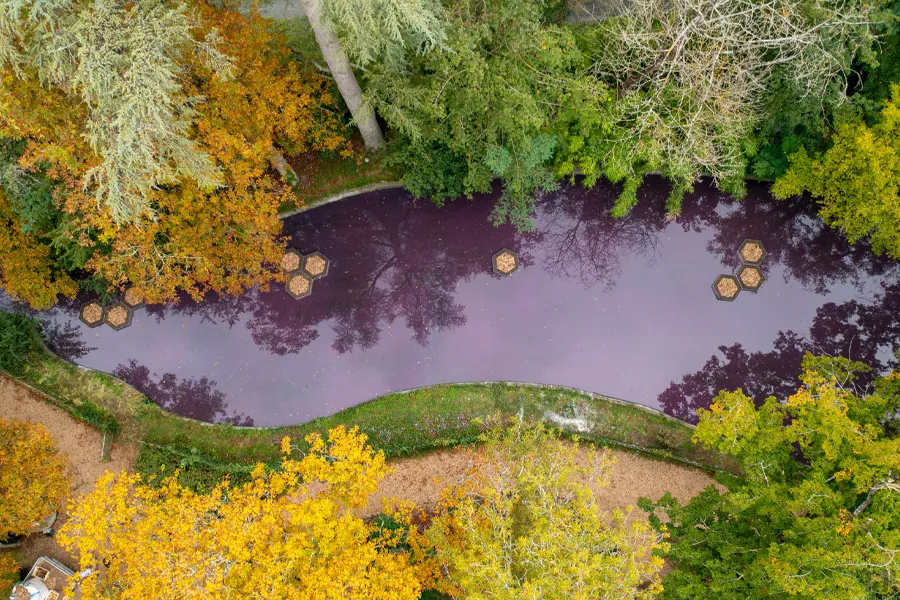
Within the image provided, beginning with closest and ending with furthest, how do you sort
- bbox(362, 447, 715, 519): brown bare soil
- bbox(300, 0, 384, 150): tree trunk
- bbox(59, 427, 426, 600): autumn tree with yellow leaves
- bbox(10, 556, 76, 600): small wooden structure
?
bbox(59, 427, 426, 600): autumn tree with yellow leaves < bbox(300, 0, 384, 150): tree trunk < bbox(10, 556, 76, 600): small wooden structure < bbox(362, 447, 715, 519): brown bare soil

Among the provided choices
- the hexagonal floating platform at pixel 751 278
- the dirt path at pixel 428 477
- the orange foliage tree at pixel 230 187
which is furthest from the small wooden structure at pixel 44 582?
the hexagonal floating platform at pixel 751 278

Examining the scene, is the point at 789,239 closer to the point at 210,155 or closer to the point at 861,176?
the point at 861,176

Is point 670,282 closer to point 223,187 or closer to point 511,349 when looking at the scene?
point 511,349

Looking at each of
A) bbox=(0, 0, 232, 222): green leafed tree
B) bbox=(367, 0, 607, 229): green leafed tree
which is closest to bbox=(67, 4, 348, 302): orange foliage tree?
bbox=(0, 0, 232, 222): green leafed tree

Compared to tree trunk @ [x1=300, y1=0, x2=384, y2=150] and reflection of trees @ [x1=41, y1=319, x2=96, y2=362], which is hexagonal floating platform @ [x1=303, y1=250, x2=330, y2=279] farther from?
reflection of trees @ [x1=41, y1=319, x2=96, y2=362]

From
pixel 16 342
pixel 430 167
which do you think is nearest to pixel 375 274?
pixel 430 167

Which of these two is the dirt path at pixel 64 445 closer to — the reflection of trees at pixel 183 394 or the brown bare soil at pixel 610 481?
the reflection of trees at pixel 183 394
